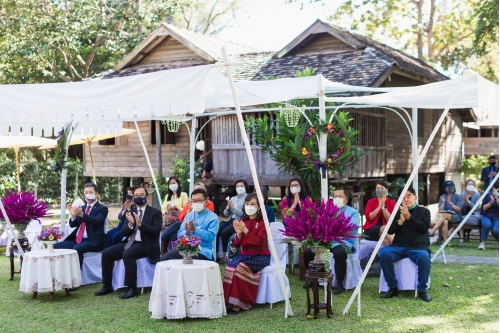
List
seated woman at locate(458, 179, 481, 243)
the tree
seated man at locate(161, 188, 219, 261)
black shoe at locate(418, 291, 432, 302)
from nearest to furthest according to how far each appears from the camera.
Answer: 1. black shoe at locate(418, 291, 432, 302)
2. seated man at locate(161, 188, 219, 261)
3. seated woman at locate(458, 179, 481, 243)
4. the tree

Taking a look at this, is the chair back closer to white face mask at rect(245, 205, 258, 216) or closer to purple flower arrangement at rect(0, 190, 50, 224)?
white face mask at rect(245, 205, 258, 216)

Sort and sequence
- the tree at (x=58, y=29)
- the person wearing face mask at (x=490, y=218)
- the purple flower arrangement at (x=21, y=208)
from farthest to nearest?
the tree at (x=58, y=29)
the person wearing face mask at (x=490, y=218)
the purple flower arrangement at (x=21, y=208)

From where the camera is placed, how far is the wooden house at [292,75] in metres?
18.4

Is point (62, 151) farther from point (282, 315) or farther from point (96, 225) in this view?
point (282, 315)

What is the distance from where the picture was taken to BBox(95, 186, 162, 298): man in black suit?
28.3 feet

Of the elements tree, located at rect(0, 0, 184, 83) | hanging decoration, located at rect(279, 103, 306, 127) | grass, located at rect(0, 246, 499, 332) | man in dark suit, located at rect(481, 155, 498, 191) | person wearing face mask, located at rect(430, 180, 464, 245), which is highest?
tree, located at rect(0, 0, 184, 83)

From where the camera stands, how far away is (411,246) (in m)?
8.30

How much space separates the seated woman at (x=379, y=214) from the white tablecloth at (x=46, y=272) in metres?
4.40

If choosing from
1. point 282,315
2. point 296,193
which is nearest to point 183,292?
point 282,315

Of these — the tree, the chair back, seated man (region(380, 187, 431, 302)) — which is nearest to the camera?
seated man (region(380, 187, 431, 302))

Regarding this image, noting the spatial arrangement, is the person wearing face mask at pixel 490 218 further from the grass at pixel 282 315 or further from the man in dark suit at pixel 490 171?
the grass at pixel 282 315

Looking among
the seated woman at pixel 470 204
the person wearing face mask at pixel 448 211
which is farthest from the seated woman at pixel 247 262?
the seated woman at pixel 470 204

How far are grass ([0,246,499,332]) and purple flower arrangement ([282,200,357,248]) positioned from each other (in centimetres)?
93

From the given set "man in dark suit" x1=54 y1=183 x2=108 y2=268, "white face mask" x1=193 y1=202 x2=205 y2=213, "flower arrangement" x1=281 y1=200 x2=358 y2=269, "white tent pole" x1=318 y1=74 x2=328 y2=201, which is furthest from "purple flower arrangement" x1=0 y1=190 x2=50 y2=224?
"flower arrangement" x1=281 y1=200 x2=358 y2=269
